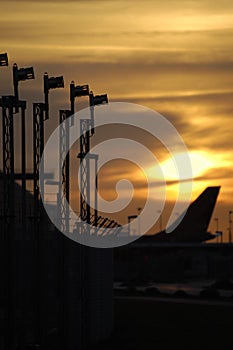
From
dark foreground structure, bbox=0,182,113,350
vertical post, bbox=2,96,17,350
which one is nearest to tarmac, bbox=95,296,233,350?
dark foreground structure, bbox=0,182,113,350

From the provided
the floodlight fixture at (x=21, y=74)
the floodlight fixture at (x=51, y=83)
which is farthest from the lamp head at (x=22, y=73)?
the floodlight fixture at (x=51, y=83)

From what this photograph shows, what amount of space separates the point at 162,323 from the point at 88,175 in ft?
67.1

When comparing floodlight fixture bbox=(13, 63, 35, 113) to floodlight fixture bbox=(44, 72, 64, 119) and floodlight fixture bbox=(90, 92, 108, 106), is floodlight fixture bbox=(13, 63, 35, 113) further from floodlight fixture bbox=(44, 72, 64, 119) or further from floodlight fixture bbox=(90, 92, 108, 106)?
floodlight fixture bbox=(90, 92, 108, 106)

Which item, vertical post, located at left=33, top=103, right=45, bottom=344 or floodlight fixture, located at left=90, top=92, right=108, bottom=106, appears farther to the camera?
floodlight fixture, located at left=90, top=92, right=108, bottom=106

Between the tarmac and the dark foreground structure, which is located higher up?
the dark foreground structure

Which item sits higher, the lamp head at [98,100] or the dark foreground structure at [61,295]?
the lamp head at [98,100]

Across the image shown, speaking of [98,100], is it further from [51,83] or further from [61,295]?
[61,295]

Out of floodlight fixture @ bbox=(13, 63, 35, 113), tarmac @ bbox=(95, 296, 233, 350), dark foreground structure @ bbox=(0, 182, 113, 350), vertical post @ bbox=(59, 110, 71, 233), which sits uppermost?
floodlight fixture @ bbox=(13, 63, 35, 113)

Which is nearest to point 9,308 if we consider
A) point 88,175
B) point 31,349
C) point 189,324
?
point 31,349

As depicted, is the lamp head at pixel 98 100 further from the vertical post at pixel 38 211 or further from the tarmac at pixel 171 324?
the tarmac at pixel 171 324

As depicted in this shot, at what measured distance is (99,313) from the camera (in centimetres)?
7100

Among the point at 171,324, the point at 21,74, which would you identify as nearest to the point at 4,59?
the point at 21,74

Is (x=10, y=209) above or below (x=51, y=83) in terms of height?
below

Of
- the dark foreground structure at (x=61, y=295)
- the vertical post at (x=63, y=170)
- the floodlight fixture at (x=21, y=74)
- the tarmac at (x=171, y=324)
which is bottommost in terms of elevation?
the tarmac at (x=171, y=324)
